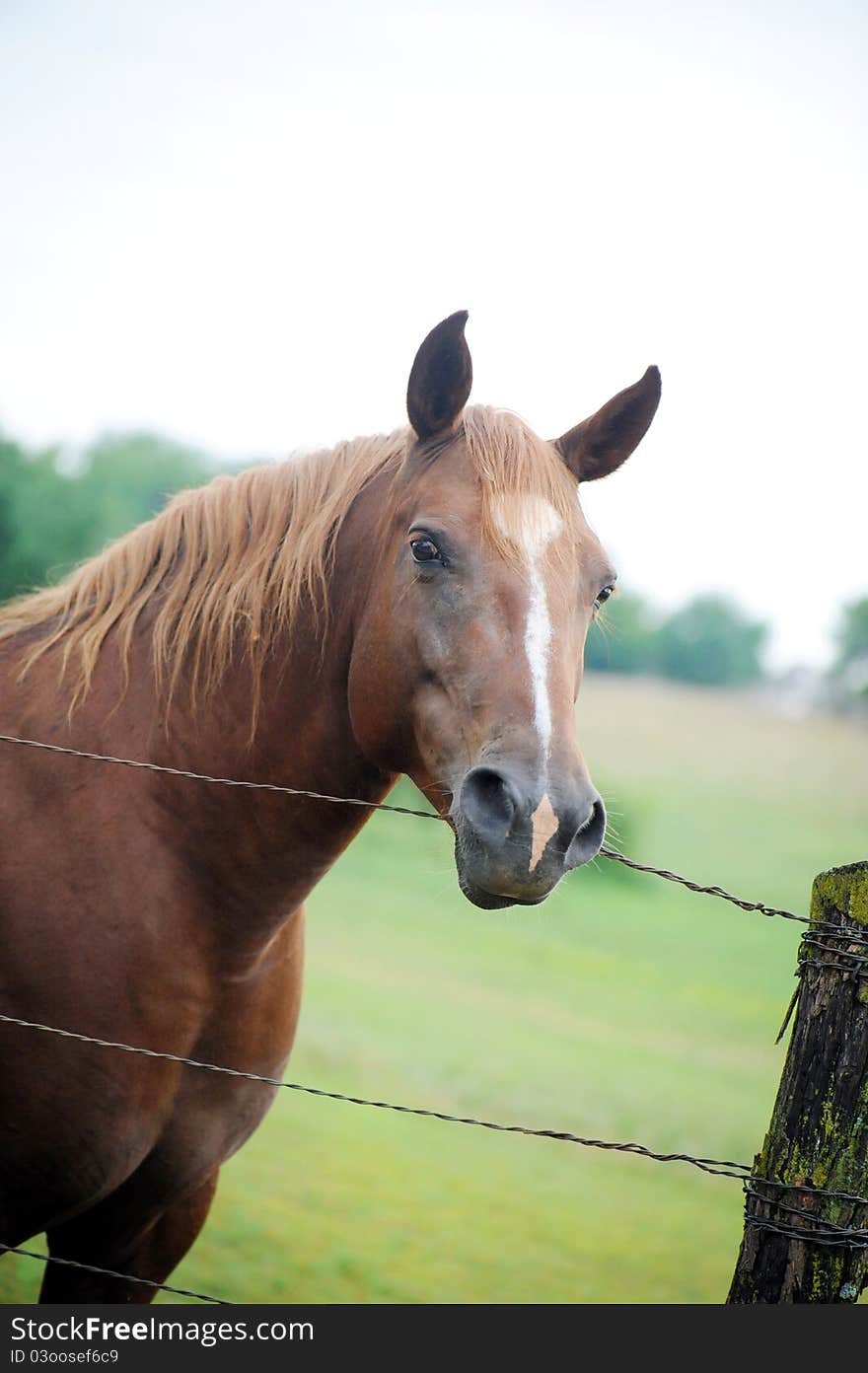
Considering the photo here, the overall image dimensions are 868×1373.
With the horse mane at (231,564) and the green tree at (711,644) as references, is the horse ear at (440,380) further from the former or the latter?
the green tree at (711,644)

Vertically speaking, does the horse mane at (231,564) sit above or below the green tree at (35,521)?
below

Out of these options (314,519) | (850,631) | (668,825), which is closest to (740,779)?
(668,825)

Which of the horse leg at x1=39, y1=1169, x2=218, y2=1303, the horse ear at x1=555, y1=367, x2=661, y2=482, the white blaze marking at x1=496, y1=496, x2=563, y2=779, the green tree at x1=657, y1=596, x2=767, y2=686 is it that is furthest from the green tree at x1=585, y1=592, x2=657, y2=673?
the white blaze marking at x1=496, y1=496, x2=563, y2=779

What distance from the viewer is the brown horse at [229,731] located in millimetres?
2648

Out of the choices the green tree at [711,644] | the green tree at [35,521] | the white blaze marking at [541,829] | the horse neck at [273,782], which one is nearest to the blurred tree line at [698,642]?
the green tree at [711,644]

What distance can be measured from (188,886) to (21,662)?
911 millimetres

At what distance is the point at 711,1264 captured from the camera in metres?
8.28

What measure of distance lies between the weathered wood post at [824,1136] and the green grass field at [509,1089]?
0.72 meters

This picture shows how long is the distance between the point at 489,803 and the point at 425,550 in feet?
2.28

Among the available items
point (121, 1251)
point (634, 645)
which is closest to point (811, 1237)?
point (121, 1251)

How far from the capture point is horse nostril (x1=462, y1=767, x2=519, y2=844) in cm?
228

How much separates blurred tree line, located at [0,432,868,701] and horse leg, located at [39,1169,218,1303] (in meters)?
19.6

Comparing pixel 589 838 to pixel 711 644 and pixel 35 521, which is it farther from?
pixel 711 644

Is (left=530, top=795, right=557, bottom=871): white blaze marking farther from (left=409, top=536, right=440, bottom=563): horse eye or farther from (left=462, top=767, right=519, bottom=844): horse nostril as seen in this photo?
(left=409, top=536, right=440, bottom=563): horse eye
